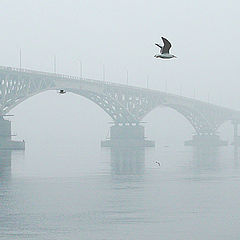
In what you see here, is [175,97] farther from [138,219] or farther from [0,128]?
[138,219]

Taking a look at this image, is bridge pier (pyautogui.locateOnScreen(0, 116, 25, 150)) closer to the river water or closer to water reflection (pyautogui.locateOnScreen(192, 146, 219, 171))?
water reflection (pyautogui.locateOnScreen(192, 146, 219, 171))

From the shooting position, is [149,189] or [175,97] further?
[175,97]

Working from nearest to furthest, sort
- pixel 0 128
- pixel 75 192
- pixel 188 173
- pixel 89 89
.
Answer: pixel 75 192, pixel 188 173, pixel 0 128, pixel 89 89

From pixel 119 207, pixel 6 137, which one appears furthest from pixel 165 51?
pixel 6 137

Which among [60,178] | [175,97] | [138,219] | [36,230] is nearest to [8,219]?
[36,230]

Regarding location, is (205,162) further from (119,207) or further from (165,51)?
(165,51)

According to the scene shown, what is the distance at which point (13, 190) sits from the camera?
53.4 m

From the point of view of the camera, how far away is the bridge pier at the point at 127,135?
167 meters

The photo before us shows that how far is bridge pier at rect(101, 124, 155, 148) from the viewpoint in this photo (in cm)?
16688

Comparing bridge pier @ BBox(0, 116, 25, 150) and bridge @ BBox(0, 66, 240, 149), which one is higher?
bridge @ BBox(0, 66, 240, 149)

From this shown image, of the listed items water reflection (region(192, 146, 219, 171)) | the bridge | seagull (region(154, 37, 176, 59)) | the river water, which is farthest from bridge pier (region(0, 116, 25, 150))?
seagull (region(154, 37, 176, 59))

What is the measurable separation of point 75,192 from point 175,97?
135529 millimetres

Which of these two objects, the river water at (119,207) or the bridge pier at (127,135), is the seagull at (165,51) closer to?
the river water at (119,207)

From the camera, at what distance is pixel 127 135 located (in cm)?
16912
